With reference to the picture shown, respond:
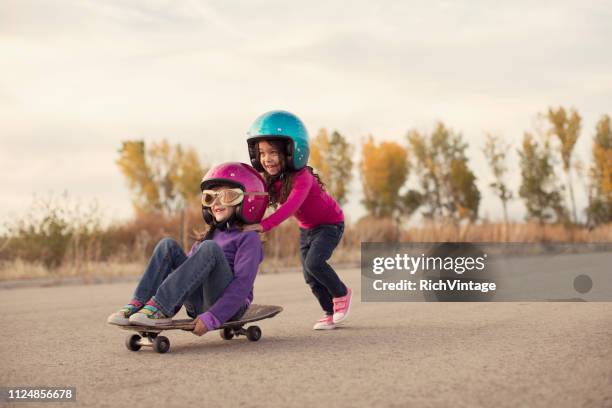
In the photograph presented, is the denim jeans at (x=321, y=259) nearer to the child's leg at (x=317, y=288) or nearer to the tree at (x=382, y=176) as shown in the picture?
the child's leg at (x=317, y=288)

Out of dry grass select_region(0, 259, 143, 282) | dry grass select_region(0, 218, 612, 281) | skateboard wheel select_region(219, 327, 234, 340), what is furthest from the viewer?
dry grass select_region(0, 218, 612, 281)

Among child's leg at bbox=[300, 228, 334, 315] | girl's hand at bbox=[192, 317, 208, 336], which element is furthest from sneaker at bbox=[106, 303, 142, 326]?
child's leg at bbox=[300, 228, 334, 315]

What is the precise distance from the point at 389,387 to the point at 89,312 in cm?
631

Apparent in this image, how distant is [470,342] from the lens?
6.70 metres

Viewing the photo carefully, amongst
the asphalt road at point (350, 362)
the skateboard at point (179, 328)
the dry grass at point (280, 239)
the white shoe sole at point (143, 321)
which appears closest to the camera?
the asphalt road at point (350, 362)

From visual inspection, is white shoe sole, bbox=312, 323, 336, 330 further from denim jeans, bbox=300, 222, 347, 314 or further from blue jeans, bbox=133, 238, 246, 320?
blue jeans, bbox=133, 238, 246, 320

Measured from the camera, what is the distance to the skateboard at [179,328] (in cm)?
620

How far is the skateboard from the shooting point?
20.3ft

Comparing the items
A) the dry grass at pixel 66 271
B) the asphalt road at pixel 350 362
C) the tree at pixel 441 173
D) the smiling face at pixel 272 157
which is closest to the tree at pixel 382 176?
the tree at pixel 441 173

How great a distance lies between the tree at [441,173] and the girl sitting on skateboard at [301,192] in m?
53.7

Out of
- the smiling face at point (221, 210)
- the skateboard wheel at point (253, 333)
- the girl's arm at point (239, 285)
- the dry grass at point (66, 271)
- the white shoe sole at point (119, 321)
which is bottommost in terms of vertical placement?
the dry grass at point (66, 271)

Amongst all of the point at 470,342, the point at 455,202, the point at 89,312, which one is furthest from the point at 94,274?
the point at 455,202

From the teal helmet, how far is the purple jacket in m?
0.95

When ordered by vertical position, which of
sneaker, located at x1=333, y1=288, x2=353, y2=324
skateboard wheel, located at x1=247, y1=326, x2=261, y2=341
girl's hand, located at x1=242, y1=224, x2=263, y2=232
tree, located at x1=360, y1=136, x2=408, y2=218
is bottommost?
skateboard wheel, located at x1=247, y1=326, x2=261, y2=341
